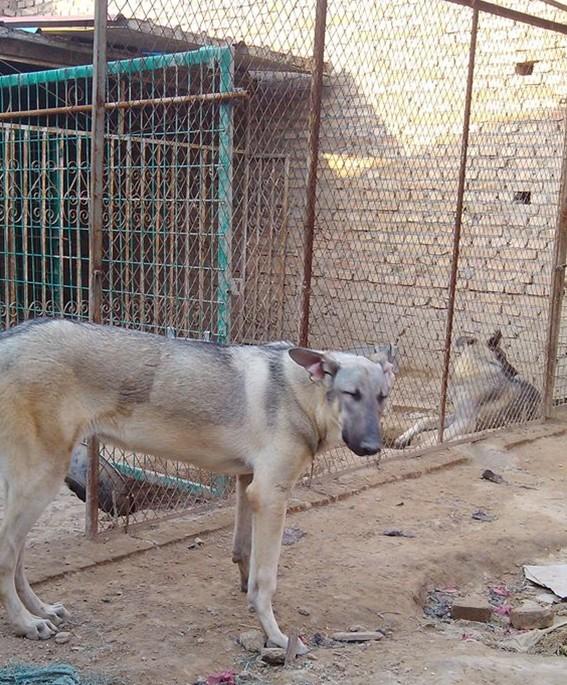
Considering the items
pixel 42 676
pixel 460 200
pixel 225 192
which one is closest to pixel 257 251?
pixel 460 200

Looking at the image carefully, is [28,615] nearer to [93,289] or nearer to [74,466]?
[93,289]

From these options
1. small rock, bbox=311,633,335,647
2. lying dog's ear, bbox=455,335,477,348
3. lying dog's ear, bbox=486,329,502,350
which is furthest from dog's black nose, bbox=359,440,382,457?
lying dog's ear, bbox=455,335,477,348

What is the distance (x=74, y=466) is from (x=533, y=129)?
6.03 m

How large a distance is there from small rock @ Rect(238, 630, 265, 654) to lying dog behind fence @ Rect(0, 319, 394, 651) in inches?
2.5

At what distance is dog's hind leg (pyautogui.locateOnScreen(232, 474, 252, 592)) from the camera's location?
13.4ft

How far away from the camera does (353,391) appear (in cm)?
354

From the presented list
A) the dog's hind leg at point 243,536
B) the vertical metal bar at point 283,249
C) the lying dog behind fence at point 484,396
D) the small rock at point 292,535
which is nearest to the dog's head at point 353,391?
the dog's hind leg at point 243,536

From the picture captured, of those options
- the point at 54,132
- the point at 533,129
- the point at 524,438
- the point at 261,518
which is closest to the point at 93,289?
the point at 261,518

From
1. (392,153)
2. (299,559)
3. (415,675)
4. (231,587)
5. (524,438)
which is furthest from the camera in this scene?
(392,153)

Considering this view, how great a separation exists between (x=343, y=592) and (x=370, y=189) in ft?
21.8

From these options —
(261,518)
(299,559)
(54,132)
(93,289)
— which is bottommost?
(299,559)

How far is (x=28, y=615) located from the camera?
11.5ft

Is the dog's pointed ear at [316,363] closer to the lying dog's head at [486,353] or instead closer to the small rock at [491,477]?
the small rock at [491,477]

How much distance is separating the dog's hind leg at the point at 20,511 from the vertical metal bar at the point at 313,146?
2.15m
